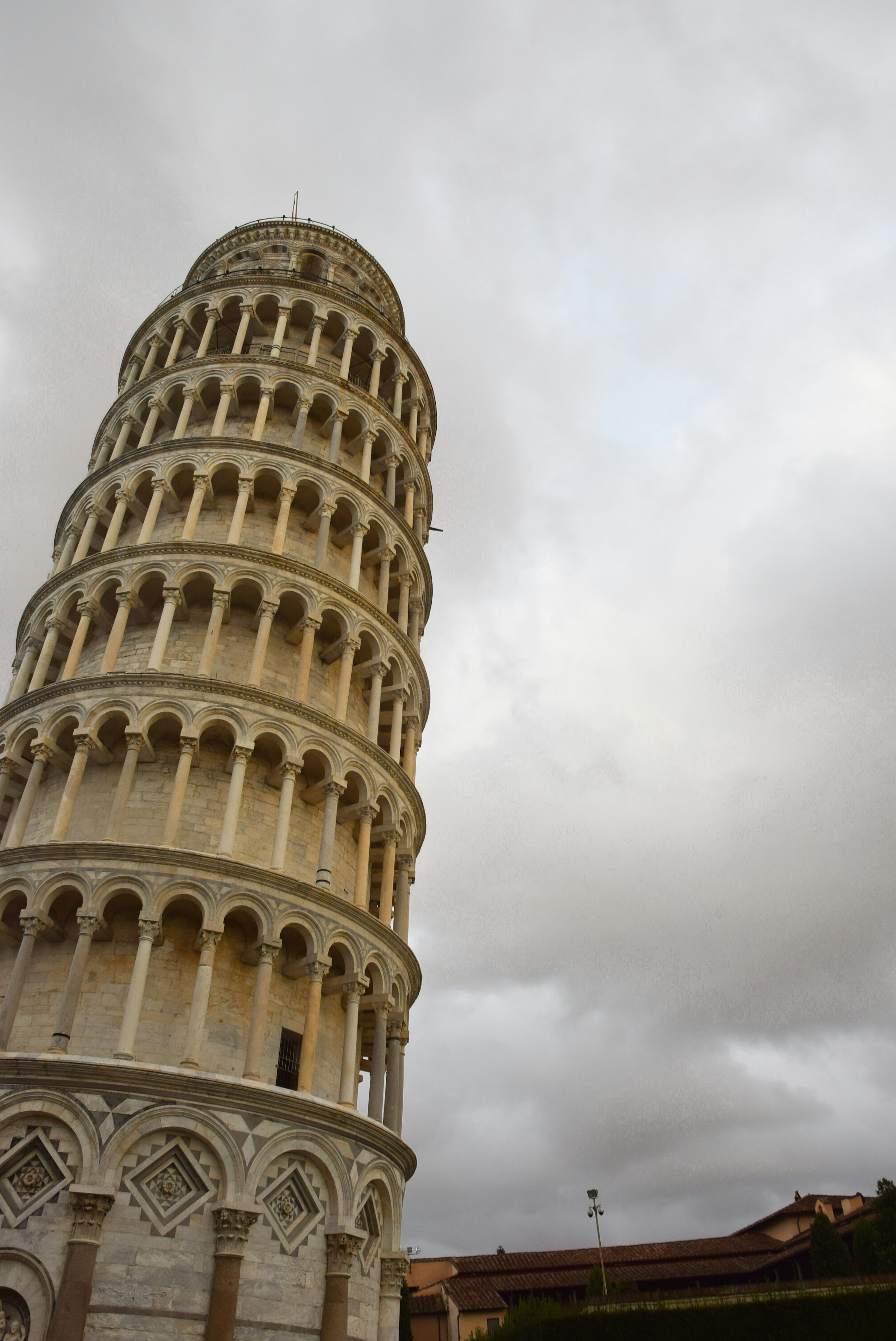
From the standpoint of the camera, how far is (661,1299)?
24.9m

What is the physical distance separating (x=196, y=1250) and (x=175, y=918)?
5.70 m

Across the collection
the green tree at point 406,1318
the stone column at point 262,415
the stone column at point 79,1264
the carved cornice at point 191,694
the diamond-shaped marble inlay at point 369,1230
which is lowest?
the stone column at point 79,1264

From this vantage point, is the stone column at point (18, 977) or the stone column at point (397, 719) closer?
the stone column at point (18, 977)

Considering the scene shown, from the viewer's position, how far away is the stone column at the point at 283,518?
24469 mm

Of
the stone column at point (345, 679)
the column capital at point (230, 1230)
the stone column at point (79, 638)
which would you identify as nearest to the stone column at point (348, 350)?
the stone column at point (345, 679)

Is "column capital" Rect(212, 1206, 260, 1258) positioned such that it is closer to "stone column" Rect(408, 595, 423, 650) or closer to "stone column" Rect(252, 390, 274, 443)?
"stone column" Rect(408, 595, 423, 650)

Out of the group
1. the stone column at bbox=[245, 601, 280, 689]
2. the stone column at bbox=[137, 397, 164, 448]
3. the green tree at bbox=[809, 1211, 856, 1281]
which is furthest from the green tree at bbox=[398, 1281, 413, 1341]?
the stone column at bbox=[137, 397, 164, 448]

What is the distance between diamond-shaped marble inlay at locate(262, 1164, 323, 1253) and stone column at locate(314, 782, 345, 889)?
16.9 ft

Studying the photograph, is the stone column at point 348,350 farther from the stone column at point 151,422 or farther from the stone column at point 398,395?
the stone column at point 151,422

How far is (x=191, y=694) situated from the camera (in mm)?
21156

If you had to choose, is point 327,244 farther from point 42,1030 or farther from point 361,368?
point 42,1030

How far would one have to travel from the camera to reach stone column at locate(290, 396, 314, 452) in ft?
89.0

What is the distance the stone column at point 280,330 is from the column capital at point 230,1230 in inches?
852

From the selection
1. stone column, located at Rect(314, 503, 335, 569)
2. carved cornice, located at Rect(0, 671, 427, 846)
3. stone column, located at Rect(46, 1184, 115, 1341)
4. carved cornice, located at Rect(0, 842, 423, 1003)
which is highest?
stone column, located at Rect(314, 503, 335, 569)
